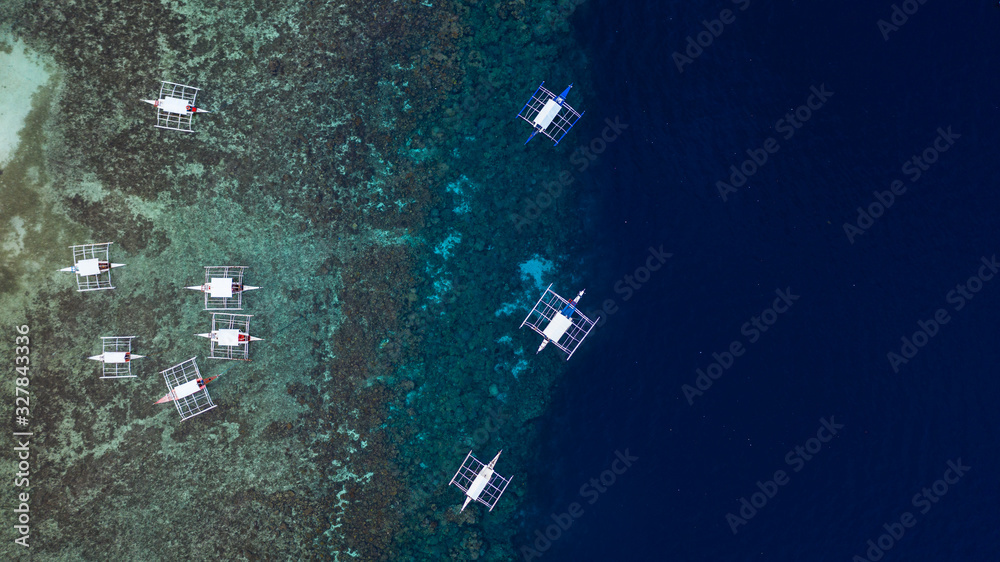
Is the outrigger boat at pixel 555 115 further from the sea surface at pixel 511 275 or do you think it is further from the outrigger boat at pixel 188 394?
the outrigger boat at pixel 188 394

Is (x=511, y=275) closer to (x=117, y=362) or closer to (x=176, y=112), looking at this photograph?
(x=176, y=112)

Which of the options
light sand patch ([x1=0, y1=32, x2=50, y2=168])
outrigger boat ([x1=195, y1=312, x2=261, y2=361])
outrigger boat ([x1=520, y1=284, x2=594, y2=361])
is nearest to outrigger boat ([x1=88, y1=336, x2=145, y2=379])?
outrigger boat ([x1=195, y1=312, x2=261, y2=361])

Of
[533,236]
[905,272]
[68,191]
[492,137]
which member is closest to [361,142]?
[492,137]

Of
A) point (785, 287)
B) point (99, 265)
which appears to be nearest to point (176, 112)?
point (99, 265)

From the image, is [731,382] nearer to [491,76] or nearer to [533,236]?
[533,236]

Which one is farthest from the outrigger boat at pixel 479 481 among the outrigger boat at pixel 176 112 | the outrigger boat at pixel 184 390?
the outrigger boat at pixel 176 112
